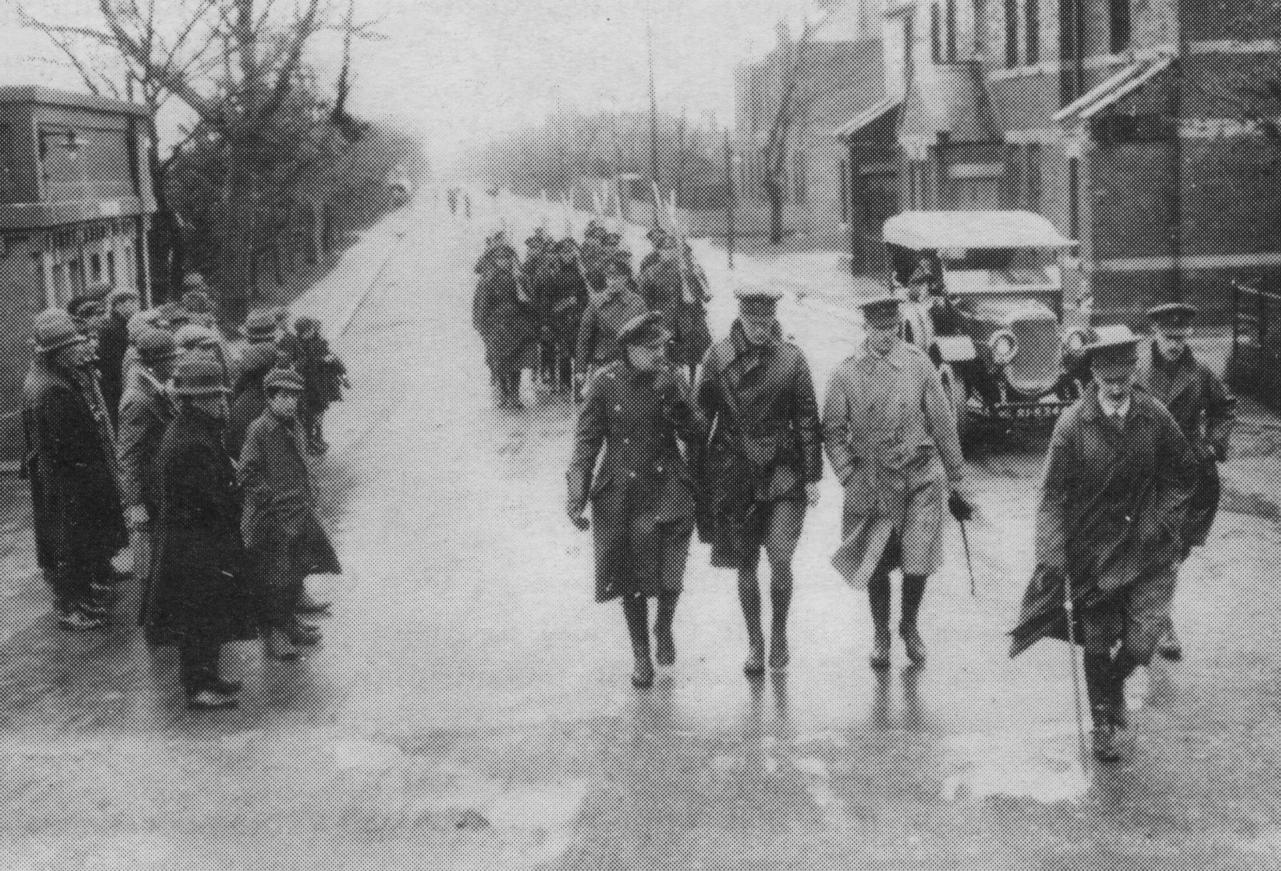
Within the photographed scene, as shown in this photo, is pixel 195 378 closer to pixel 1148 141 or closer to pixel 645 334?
pixel 645 334

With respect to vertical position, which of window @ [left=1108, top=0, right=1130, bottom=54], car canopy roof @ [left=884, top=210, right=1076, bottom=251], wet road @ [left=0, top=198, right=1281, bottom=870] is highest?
window @ [left=1108, top=0, right=1130, bottom=54]

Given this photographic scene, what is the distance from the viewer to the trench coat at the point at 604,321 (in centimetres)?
1351

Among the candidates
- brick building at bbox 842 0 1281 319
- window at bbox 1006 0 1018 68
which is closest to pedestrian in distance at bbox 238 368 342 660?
brick building at bbox 842 0 1281 319

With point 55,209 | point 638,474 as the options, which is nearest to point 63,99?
point 55,209

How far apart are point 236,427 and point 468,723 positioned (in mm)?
3235

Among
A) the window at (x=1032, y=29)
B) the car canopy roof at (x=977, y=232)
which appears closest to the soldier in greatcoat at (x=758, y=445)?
the car canopy roof at (x=977, y=232)

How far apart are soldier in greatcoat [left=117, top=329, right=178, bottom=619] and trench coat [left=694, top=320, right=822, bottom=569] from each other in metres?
3.26

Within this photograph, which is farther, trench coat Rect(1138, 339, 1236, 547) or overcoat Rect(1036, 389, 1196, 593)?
trench coat Rect(1138, 339, 1236, 547)

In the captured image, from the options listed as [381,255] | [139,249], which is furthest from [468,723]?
[381,255]

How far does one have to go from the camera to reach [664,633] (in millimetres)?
8125

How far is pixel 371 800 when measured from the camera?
6551mm

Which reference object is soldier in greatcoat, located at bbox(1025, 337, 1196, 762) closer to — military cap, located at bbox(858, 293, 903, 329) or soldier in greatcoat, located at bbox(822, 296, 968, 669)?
soldier in greatcoat, located at bbox(822, 296, 968, 669)

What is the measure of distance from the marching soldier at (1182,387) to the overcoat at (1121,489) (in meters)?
1.61

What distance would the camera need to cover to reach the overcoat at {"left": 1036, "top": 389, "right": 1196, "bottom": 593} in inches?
254
